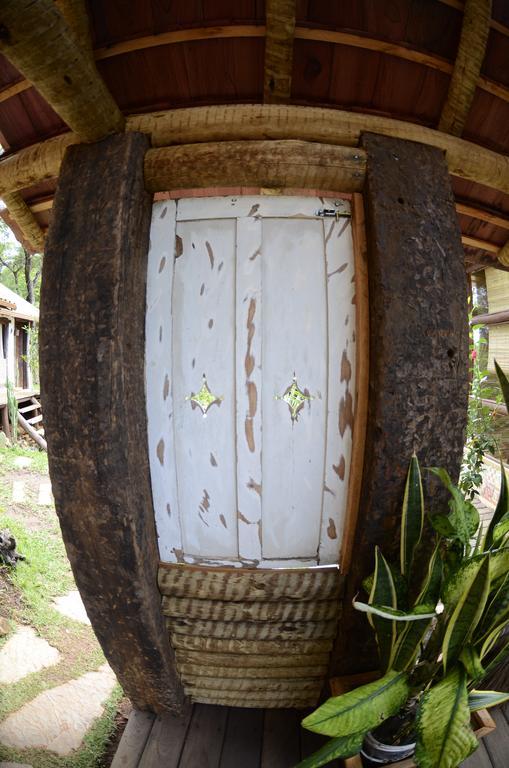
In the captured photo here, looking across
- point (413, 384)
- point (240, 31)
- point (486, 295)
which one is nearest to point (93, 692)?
point (413, 384)

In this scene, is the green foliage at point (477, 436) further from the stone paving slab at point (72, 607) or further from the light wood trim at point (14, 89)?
the light wood trim at point (14, 89)

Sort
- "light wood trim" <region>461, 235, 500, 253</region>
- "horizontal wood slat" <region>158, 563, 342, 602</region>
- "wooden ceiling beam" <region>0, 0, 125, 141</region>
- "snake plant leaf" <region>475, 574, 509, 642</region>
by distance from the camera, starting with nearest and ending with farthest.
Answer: "wooden ceiling beam" <region>0, 0, 125, 141</region> → "snake plant leaf" <region>475, 574, 509, 642</region> → "horizontal wood slat" <region>158, 563, 342, 602</region> → "light wood trim" <region>461, 235, 500, 253</region>

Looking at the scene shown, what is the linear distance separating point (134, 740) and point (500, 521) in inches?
66.9

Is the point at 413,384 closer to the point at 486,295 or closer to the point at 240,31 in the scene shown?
the point at 240,31

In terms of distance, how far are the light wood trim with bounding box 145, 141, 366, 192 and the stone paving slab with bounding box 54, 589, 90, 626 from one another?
10.1ft

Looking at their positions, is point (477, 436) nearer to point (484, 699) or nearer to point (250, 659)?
point (484, 699)

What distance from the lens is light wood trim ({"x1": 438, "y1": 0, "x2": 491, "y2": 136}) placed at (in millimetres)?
1246

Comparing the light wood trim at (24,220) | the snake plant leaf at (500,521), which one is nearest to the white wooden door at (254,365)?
the snake plant leaf at (500,521)

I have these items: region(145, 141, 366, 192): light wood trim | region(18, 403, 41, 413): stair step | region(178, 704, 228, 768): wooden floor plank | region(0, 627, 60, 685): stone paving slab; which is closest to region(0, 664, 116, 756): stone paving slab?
region(0, 627, 60, 685): stone paving slab

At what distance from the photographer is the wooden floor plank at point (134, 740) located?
160 cm

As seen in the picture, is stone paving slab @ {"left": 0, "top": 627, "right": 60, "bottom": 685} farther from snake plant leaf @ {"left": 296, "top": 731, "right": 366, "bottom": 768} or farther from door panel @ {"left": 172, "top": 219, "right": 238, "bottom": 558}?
snake plant leaf @ {"left": 296, "top": 731, "right": 366, "bottom": 768}

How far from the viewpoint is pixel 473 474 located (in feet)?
10.4

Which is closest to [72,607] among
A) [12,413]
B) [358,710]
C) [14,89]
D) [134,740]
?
[134,740]

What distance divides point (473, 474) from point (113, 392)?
3006mm
